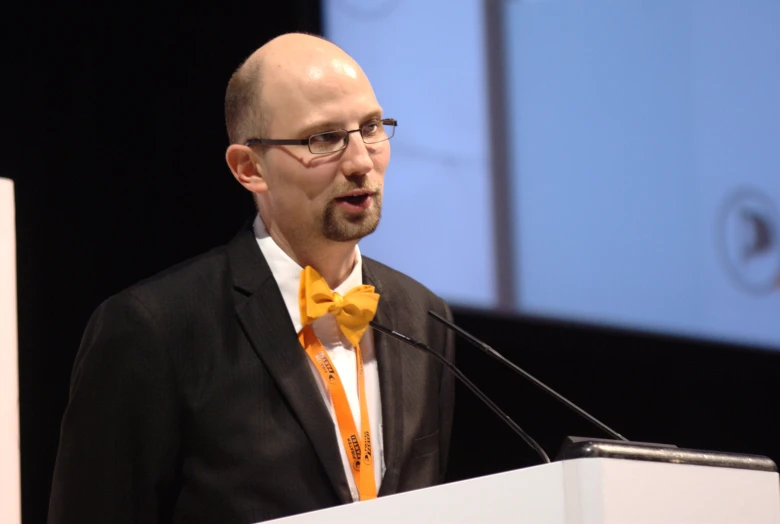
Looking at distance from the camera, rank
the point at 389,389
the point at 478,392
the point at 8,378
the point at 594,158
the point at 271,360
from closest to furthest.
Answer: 1. the point at 8,378
2. the point at 478,392
3. the point at 271,360
4. the point at 389,389
5. the point at 594,158

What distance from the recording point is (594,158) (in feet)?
11.0

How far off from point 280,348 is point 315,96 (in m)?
0.50

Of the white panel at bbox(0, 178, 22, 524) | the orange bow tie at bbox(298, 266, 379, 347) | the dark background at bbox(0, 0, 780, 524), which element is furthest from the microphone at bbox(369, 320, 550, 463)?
the dark background at bbox(0, 0, 780, 524)

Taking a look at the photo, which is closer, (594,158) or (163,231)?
(594,158)

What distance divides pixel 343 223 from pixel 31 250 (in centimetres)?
167

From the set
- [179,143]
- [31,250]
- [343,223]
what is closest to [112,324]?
[343,223]

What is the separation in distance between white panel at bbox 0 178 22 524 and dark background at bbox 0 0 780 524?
167cm

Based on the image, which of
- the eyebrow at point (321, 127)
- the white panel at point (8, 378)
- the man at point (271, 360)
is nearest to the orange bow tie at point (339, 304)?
the man at point (271, 360)

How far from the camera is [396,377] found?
218 centimetres

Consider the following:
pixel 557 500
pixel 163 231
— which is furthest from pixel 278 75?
pixel 163 231

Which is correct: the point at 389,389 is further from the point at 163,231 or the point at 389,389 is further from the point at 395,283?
the point at 163,231

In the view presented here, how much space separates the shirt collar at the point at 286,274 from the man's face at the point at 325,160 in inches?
3.4

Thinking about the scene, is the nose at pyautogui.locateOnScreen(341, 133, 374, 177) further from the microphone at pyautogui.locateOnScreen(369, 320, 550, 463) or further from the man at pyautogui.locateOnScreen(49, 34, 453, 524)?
the microphone at pyautogui.locateOnScreen(369, 320, 550, 463)

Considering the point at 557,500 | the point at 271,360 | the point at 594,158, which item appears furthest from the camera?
the point at 594,158
